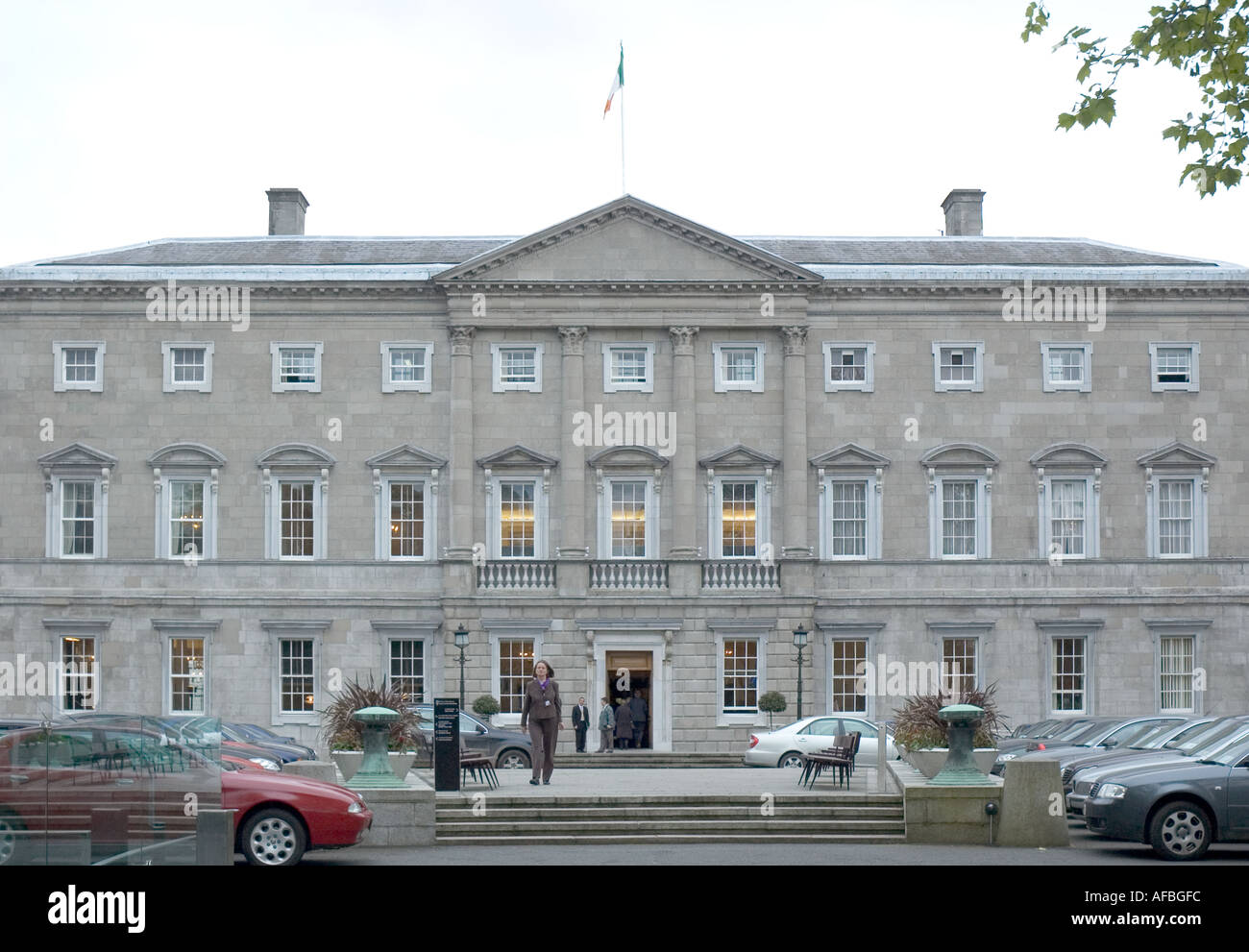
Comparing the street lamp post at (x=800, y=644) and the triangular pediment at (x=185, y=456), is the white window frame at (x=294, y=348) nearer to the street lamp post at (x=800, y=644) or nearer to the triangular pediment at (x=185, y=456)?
the triangular pediment at (x=185, y=456)

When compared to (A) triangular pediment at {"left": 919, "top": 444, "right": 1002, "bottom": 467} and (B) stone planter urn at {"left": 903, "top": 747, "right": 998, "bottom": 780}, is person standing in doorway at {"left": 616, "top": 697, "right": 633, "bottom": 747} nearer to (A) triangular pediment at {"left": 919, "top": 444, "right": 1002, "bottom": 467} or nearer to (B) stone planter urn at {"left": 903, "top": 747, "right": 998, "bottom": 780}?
(A) triangular pediment at {"left": 919, "top": 444, "right": 1002, "bottom": 467}

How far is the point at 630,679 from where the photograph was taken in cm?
4347

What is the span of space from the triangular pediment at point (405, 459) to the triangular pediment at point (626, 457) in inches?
162

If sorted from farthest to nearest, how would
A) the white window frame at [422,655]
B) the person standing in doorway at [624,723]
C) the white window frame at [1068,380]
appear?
1. the white window frame at [1068,380]
2. the white window frame at [422,655]
3. the person standing in doorway at [624,723]

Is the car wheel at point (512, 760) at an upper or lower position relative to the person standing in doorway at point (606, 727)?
upper

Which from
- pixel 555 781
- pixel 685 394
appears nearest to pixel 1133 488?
pixel 685 394

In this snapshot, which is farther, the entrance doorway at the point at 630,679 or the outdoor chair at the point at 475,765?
the entrance doorway at the point at 630,679

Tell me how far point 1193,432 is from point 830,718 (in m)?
16.0

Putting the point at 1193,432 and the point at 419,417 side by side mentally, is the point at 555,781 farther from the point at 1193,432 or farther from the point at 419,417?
the point at 1193,432

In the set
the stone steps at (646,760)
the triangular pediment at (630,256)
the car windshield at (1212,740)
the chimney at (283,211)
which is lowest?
the stone steps at (646,760)

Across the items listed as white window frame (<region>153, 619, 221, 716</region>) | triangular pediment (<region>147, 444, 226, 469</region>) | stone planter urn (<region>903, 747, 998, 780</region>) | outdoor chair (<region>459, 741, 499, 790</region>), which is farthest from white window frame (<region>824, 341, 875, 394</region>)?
stone planter urn (<region>903, 747, 998, 780</region>)

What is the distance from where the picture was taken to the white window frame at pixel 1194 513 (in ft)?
143

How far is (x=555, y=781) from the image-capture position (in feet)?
91.0

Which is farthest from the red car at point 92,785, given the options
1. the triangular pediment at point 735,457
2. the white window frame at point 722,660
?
the triangular pediment at point 735,457
